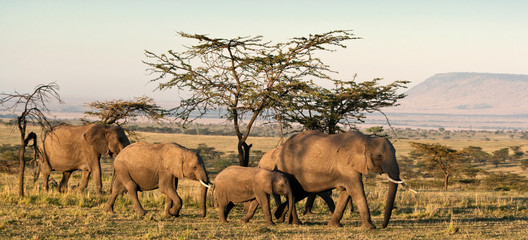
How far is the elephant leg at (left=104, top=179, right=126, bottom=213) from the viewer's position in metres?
14.7

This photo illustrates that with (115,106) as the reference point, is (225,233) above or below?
below

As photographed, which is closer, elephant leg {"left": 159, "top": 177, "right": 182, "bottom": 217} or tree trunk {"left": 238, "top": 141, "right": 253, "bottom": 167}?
elephant leg {"left": 159, "top": 177, "right": 182, "bottom": 217}

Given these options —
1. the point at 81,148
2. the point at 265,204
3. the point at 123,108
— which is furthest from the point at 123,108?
the point at 265,204

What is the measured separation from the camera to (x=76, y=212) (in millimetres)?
13859

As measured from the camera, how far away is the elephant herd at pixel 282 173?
1324 centimetres

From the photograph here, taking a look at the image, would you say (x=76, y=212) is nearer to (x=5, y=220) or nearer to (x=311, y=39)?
(x=5, y=220)

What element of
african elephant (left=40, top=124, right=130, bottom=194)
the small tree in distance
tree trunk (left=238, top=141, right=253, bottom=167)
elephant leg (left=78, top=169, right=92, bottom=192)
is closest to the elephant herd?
tree trunk (left=238, top=141, right=253, bottom=167)

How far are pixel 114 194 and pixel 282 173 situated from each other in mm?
4177

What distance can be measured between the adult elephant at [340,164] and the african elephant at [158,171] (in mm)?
2116

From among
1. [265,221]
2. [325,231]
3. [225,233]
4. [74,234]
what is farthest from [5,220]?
[325,231]

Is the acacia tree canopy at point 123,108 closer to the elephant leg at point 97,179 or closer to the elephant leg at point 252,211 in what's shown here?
the elephant leg at point 97,179

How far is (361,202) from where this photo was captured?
43.5 ft

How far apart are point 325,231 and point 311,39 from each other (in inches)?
305

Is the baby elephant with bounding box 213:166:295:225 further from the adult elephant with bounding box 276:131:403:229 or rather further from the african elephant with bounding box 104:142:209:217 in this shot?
the adult elephant with bounding box 276:131:403:229
